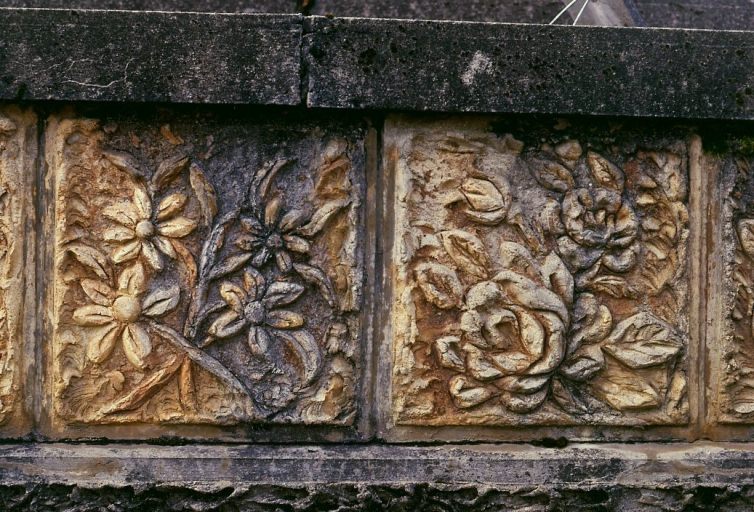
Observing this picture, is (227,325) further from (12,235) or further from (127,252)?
(12,235)

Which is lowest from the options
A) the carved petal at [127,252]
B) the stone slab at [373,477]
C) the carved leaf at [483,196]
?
the stone slab at [373,477]

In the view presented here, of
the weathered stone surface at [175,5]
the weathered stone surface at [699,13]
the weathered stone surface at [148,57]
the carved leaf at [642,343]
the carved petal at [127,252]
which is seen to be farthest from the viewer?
the weathered stone surface at [699,13]

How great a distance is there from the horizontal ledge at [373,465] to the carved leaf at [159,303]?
42cm

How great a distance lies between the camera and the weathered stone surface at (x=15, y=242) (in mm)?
2801

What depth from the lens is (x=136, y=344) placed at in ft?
9.31

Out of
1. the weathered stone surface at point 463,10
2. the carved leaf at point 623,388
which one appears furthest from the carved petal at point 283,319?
the weathered stone surface at point 463,10

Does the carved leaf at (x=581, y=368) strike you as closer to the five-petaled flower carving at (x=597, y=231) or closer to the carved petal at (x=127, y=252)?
the five-petaled flower carving at (x=597, y=231)

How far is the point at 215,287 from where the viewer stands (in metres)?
2.86

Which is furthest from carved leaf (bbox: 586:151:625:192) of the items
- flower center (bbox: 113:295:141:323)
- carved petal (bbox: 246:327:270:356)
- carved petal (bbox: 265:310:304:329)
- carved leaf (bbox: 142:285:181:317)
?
flower center (bbox: 113:295:141:323)

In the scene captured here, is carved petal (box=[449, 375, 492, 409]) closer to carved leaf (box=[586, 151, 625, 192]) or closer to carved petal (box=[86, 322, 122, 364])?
carved leaf (box=[586, 151, 625, 192])

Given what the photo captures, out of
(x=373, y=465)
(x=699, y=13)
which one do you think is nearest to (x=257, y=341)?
(x=373, y=465)

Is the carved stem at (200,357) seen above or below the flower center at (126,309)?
below

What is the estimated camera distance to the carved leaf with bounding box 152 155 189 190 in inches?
111

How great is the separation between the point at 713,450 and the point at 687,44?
1.27 m
